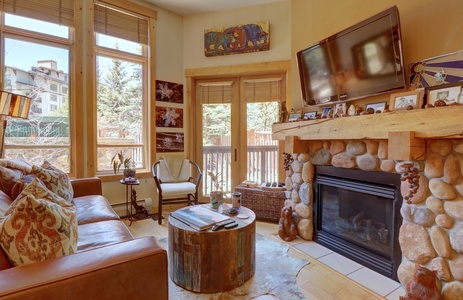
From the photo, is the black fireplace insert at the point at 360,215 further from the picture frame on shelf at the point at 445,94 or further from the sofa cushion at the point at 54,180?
the sofa cushion at the point at 54,180

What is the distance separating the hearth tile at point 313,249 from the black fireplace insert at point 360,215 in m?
0.07

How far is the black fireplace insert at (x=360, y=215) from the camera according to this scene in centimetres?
204

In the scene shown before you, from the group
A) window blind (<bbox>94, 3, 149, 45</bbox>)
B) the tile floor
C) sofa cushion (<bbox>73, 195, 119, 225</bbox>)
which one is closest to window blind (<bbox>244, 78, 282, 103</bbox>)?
window blind (<bbox>94, 3, 149, 45</bbox>)

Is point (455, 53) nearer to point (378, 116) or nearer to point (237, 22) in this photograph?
point (378, 116)

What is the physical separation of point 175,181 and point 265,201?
1.45m

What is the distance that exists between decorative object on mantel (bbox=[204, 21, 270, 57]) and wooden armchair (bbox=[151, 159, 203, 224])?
1.89 meters

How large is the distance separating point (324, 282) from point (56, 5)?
169 inches

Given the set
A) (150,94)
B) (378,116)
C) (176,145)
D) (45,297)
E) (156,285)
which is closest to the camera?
(45,297)

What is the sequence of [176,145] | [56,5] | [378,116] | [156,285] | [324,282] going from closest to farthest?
1. [156,285]
2. [378,116]
3. [324,282]
4. [56,5]
5. [176,145]

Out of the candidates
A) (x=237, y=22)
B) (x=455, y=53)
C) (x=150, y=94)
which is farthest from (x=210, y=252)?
(x=237, y=22)

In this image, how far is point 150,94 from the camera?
12.6ft

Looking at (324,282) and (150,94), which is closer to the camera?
(324,282)

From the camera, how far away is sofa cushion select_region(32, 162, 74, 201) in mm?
2188

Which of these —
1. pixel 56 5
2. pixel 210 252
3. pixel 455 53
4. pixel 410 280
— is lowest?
pixel 410 280
